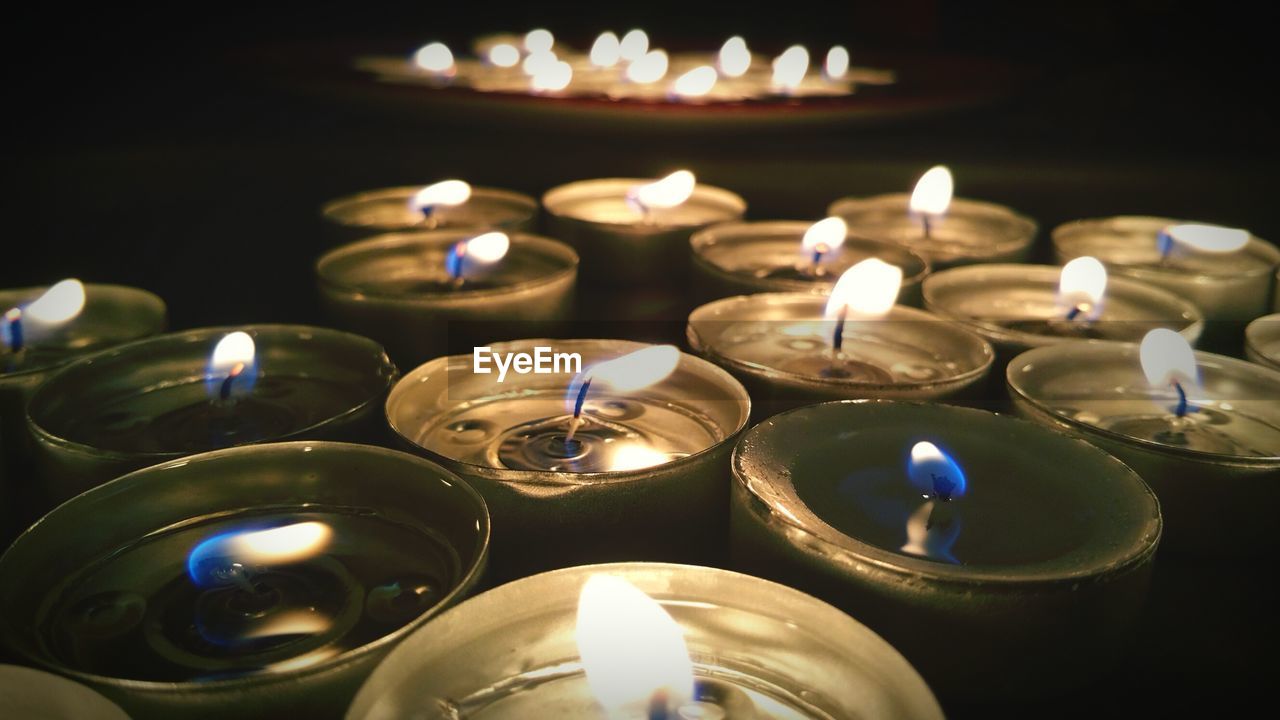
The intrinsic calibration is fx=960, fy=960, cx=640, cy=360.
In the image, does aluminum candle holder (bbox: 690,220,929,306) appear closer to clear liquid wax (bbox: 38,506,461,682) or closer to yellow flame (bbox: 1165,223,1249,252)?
yellow flame (bbox: 1165,223,1249,252)

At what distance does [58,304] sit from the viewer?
120 cm

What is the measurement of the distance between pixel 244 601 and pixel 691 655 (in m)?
0.35

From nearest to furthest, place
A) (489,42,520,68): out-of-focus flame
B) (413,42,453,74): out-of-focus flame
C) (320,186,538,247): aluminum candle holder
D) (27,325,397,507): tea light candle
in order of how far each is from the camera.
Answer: (27,325,397,507): tea light candle < (320,186,538,247): aluminum candle holder < (413,42,453,74): out-of-focus flame < (489,42,520,68): out-of-focus flame

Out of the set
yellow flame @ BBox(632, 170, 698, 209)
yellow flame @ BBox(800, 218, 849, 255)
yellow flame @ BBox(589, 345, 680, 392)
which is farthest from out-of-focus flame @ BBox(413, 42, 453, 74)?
yellow flame @ BBox(589, 345, 680, 392)

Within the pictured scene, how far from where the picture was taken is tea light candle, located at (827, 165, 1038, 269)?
156 cm

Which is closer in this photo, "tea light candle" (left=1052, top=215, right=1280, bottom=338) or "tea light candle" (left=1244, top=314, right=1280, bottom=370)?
"tea light candle" (left=1244, top=314, right=1280, bottom=370)

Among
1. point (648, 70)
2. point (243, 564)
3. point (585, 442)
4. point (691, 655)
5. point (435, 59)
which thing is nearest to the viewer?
point (691, 655)

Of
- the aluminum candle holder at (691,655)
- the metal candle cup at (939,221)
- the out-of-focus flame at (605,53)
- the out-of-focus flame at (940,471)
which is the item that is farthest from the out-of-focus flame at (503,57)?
the aluminum candle holder at (691,655)

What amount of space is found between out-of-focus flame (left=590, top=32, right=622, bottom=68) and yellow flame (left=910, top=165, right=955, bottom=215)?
1201 mm

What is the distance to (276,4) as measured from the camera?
11.3 ft

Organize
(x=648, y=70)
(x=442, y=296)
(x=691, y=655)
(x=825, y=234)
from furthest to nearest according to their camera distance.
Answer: (x=648, y=70), (x=825, y=234), (x=442, y=296), (x=691, y=655)

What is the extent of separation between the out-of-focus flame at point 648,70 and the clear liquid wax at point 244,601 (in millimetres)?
1639

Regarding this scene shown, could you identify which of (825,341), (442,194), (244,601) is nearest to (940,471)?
(825,341)

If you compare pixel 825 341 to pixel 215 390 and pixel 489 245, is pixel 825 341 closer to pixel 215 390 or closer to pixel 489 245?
pixel 489 245
